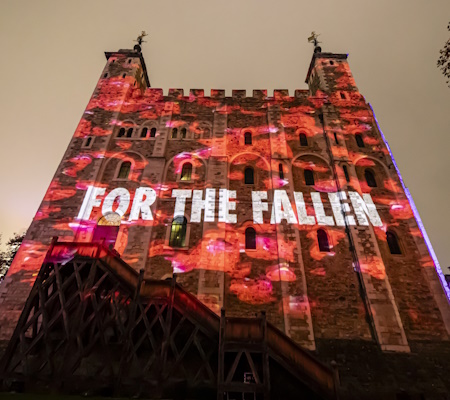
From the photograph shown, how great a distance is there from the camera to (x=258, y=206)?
611 inches

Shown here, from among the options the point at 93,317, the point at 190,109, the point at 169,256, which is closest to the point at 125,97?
the point at 190,109

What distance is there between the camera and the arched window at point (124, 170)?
661 inches

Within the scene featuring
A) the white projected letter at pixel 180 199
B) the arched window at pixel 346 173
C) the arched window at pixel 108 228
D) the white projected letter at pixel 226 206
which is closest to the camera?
the arched window at pixel 108 228

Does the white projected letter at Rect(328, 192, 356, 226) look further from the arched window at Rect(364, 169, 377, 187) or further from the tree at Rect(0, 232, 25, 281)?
the tree at Rect(0, 232, 25, 281)

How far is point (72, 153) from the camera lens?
682 inches

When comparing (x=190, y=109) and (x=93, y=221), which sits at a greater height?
(x=190, y=109)

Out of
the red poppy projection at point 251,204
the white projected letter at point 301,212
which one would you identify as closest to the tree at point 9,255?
the red poppy projection at point 251,204

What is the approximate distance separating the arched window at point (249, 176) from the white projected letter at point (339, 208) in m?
4.58

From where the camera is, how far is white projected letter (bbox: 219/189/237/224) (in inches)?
593

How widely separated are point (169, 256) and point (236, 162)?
7.28 m

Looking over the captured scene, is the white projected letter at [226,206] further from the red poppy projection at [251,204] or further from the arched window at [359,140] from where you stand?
the arched window at [359,140]

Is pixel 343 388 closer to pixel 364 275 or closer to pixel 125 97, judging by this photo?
pixel 364 275

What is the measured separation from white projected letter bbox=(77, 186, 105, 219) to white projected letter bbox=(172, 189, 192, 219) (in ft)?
13.8

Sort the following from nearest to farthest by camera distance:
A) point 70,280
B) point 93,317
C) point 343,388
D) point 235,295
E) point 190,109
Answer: point 93,317
point 70,280
point 343,388
point 235,295
point 190,109
